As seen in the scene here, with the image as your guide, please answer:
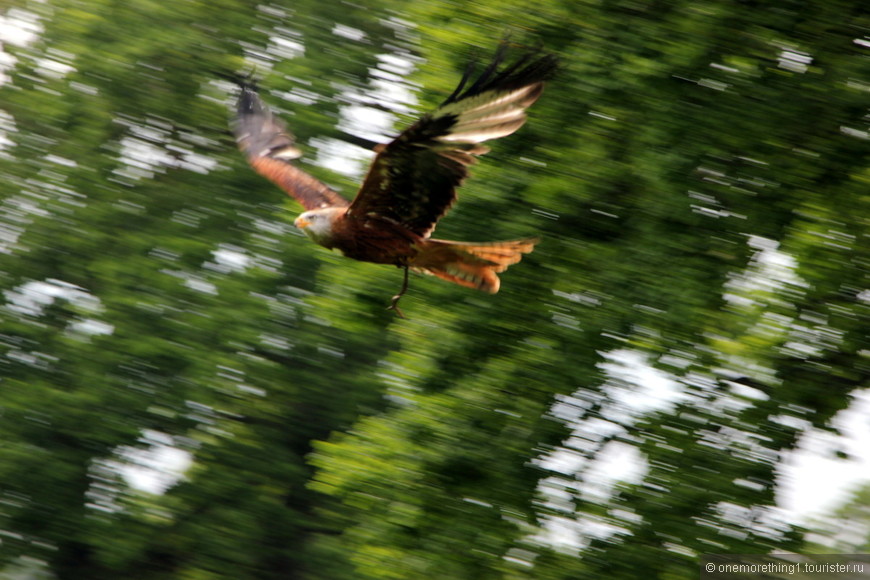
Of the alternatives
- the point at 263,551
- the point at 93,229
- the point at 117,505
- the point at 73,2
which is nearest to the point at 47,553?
the point at 117,505

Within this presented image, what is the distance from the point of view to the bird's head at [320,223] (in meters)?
5.33

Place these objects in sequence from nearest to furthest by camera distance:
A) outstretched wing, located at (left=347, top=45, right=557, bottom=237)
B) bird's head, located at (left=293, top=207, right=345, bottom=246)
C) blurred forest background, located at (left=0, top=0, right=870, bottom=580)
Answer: outstretched wing, located at (left=347, top=45, right=557, bottom=237) → bird's head, located at (left=293, top=207, right=345, bottom=246) → blurred forest background, located at (left=0, top=0, right=870, bottom=580)

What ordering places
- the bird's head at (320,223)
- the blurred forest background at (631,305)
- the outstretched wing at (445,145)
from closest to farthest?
the outstretched wing at (445,145) < the bird's head at (320,223) < the blurred forest background at (631,305)

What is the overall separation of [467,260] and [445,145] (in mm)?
956

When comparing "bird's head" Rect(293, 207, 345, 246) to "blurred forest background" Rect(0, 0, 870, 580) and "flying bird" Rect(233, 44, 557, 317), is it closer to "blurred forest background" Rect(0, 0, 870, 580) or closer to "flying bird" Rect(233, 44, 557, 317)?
"flying bird" Rect(233, 44, 557, 317)

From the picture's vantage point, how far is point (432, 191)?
508 cm

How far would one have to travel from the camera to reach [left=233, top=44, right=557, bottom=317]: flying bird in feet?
15.0

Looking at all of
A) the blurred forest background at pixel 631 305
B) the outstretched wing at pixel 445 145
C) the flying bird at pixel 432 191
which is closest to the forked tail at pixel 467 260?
the flying bird at pixel 432 191

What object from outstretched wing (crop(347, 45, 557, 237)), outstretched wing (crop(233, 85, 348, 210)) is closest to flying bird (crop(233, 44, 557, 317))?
outstretched wing (crop(347, 45, 557, 237))

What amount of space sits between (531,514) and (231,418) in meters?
5.55

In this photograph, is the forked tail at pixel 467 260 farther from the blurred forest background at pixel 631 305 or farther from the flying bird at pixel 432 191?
the blurred forest background at pixel 631 305

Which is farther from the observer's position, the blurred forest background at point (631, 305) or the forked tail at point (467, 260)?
the blurred forest background at point (631, 305)

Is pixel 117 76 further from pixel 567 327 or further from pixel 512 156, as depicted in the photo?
pixel 567 327

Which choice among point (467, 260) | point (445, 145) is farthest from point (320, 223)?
point (445, 145)
